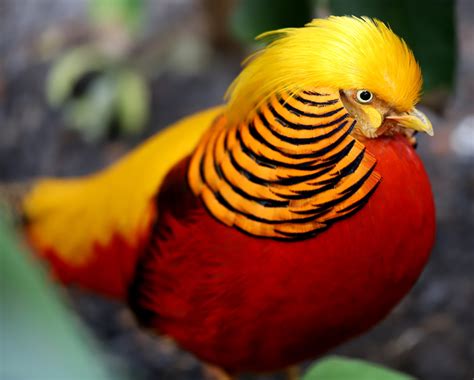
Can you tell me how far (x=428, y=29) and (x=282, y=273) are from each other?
743mm

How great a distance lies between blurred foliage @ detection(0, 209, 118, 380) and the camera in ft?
1.44

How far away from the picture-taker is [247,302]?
1581mm

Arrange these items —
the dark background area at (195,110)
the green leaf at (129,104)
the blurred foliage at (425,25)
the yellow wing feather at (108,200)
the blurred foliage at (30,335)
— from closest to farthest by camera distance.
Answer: the blurred foliage at (30,335) < the blurred foliage at (425,25) < the yellow wing feather at (108,200) < the dark background area at (195,110) < the green leaf at (129,104)

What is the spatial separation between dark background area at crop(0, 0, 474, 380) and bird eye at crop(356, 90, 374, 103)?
40cm

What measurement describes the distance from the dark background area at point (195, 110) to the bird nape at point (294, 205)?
394 millimetres

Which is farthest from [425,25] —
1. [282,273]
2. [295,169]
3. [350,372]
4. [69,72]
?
[69,72]

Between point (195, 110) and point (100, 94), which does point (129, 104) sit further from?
point (195, 110)

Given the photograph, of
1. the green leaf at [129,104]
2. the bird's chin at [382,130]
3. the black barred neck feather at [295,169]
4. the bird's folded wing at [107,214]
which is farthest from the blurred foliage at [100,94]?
the bird's chin at [382,130]

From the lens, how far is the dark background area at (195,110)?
240cm

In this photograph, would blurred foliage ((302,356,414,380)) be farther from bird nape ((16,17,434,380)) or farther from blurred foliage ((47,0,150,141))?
blurred foliage ((47,0,150,141))

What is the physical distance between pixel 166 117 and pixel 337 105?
312 cm

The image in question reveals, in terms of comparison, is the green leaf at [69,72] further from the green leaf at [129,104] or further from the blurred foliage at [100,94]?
the green leaf at [129,104]

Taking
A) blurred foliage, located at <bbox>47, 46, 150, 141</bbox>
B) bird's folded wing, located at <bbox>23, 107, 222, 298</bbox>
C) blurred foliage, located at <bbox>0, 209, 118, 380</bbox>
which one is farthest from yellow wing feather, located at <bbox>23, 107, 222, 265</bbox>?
blurred foliage, located at <bbox>47, 46, 150, 141</bbox>

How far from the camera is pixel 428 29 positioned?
171 centimetres
